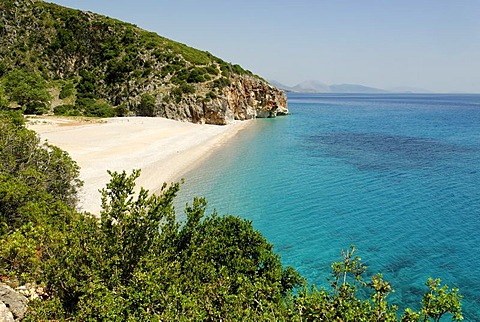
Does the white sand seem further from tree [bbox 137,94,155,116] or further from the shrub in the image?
the shrub

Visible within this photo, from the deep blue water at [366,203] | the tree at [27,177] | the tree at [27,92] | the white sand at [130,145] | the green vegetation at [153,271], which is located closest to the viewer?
the green vegetation at [153,271]

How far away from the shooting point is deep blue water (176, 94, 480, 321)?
1538cm

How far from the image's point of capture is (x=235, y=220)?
12148mm

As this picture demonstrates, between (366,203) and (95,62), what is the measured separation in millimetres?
61805

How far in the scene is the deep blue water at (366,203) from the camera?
1538 cm

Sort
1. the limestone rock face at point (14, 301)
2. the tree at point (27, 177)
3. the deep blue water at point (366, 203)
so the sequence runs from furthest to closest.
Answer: the deep blue water at point (366, 203), the tree at point (27, 177), the limestone rock face at point (14, 301)

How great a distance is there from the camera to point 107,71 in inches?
2566

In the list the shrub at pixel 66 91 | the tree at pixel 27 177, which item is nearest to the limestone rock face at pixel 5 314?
the tree at pixel 27 177

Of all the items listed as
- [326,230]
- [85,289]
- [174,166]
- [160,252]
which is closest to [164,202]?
[160,252]

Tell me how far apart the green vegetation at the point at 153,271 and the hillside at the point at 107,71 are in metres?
46.8

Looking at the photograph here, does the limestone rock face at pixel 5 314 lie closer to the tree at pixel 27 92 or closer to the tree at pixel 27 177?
the tree at pixel 27 177

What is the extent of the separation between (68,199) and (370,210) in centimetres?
1705

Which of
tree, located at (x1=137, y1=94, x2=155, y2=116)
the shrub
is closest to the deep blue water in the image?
tree, located at (x1=137, y1=94, x2=155, y2=116)

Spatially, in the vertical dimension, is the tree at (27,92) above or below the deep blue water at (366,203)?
above
